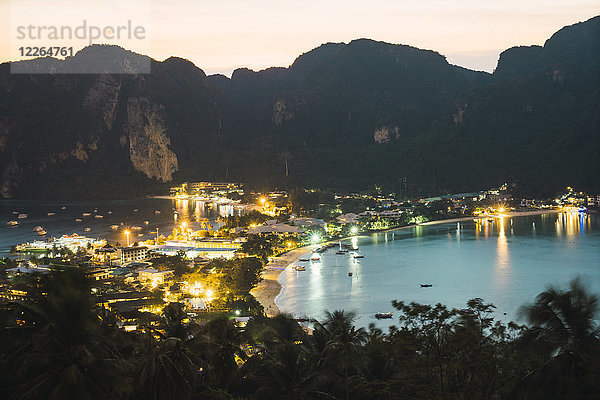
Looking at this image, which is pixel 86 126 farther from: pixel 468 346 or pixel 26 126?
pixel 468 346

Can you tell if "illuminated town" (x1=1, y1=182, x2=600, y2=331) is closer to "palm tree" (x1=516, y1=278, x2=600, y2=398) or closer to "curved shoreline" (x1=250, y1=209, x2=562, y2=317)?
"curved shoreline" (x1=250, y1=209, x2=562, y2=317)

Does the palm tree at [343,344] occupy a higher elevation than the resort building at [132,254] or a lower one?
higher

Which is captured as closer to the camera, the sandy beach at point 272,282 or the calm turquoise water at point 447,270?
the sandy beach at point 272,282

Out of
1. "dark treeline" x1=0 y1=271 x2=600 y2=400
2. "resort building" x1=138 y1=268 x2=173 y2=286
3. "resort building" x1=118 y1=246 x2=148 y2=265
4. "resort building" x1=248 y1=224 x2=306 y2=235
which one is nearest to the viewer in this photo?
"dark treeline" x1=0 y1=271 x2=600 y2=400

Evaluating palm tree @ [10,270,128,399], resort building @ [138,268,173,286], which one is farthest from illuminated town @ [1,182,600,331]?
palm tree @ [10,270,128,399]

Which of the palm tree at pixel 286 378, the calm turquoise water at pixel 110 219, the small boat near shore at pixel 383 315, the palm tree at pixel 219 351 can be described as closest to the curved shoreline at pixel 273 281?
the small boat near shore at pixel 383 315

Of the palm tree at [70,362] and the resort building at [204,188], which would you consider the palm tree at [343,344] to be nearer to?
the palm tree at [70,362]
